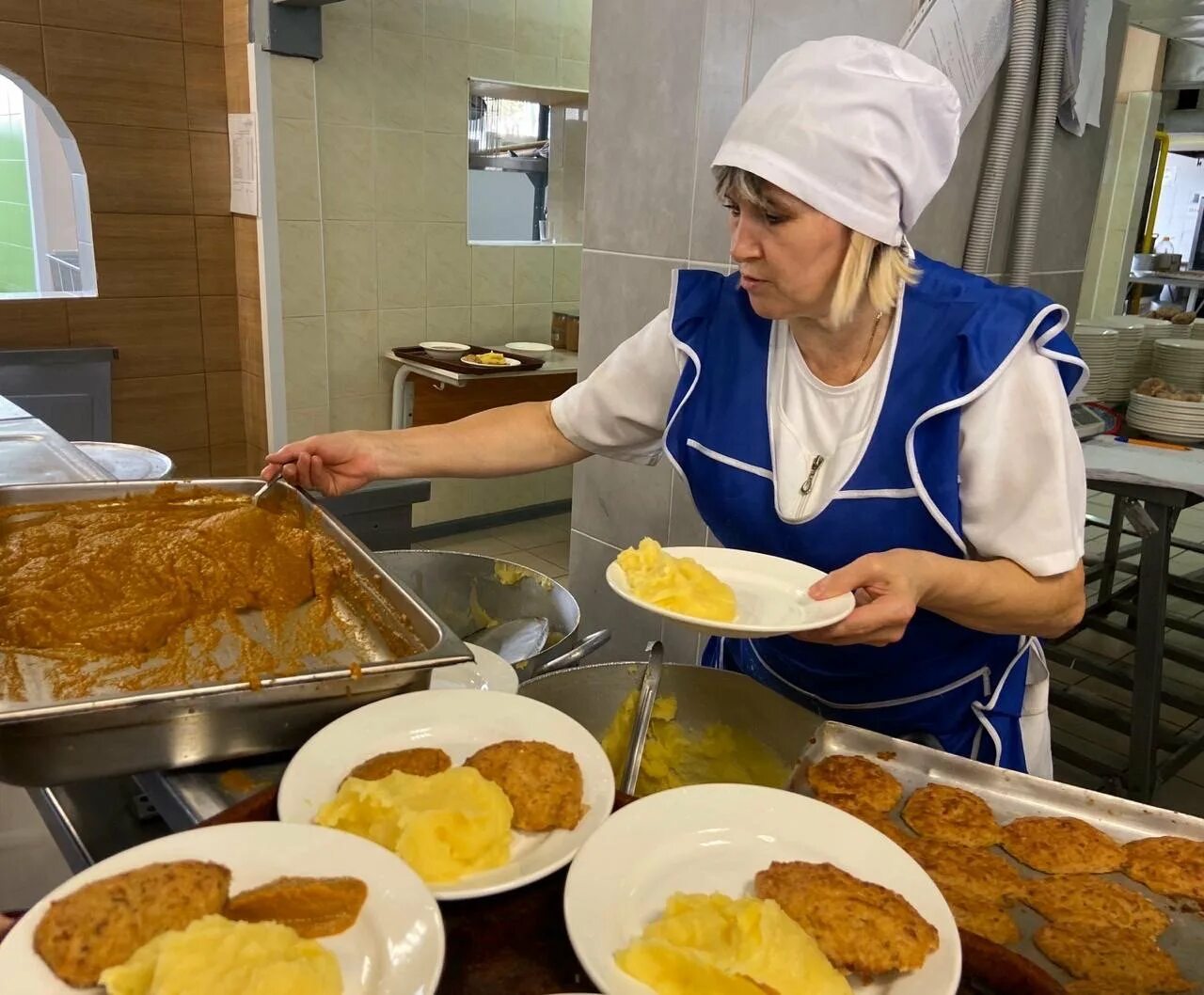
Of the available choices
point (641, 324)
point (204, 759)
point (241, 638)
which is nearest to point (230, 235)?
point (641, 324)

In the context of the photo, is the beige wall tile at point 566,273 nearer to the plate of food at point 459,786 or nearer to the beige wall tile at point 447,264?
the beige wall tile at point 447,264

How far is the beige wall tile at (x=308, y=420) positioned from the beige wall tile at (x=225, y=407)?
302mm

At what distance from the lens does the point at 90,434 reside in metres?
4.19

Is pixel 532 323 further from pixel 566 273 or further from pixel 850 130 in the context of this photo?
pixel 850 130

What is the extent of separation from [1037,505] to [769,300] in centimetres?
46

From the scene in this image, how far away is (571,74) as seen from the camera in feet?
17.3

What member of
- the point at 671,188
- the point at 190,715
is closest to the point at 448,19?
the point at 671,188

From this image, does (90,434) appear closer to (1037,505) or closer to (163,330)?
(163,330)

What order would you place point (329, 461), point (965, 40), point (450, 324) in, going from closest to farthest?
point (329, 461), point (965, 40), point (450, 324)

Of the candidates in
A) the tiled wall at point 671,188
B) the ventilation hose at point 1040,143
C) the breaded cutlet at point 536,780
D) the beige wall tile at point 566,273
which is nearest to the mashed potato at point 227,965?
the breaded cutlet at point 536,780

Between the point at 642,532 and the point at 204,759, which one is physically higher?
the point at 204,759

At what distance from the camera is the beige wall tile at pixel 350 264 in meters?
4.64

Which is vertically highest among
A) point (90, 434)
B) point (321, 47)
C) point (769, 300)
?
point (321, 47)

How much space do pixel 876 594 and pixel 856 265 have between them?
0.47 m
